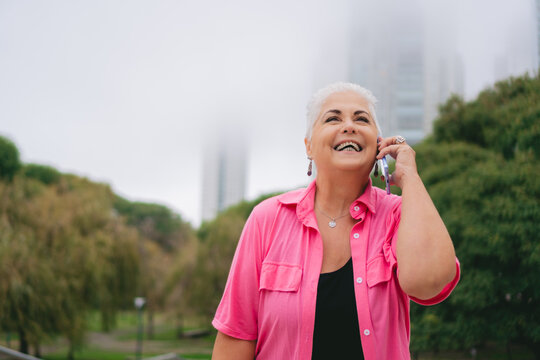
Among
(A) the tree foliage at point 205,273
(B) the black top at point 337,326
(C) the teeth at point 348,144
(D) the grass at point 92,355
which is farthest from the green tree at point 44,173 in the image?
(B) the black top at point 337,326

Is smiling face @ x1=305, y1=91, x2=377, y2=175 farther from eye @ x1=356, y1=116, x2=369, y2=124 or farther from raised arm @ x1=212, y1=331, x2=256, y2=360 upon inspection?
raised arm @ x1=212, y1=331, x2=256, y2=360

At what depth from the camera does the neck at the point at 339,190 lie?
61.1 inches

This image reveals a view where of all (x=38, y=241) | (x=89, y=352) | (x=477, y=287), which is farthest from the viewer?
(x=89, y=352)

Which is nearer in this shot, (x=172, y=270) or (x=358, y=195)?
(x=358, y=195)

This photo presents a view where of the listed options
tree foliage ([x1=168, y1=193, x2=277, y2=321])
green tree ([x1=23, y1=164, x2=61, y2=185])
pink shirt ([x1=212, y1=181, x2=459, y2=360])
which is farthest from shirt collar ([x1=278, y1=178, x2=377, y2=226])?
green tree ([x1=23, y1=164, x2=61, y2=185])

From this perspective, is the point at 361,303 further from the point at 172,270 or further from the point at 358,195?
the point at 172,270

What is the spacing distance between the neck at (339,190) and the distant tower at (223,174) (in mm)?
108036

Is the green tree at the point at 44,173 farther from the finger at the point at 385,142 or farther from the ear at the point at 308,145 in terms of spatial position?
the finger at the point at 385,142

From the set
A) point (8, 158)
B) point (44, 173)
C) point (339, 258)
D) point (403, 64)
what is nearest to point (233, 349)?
point (339, 258)

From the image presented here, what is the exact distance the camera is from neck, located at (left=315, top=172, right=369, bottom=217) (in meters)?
1.55

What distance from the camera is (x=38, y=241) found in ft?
38.6

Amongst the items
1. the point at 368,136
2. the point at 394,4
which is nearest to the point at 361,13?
the point at 394,4

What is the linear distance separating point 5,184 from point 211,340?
15063mm

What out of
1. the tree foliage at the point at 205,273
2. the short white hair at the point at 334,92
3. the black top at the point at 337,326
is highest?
the short white hair at the point at 334,92
